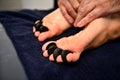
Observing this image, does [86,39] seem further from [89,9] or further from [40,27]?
[40,27]

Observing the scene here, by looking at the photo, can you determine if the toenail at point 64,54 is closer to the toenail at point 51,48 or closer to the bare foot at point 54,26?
the toenail at point 51,48

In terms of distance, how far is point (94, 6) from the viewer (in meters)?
0.82

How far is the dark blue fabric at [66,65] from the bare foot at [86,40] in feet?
0.07

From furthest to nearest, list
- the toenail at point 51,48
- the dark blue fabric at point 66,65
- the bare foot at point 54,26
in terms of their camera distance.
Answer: the bare foot at point 54,26, the toenail at point 51,48, the dark blue fabric at point 66,65

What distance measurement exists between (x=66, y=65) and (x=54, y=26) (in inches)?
10.2

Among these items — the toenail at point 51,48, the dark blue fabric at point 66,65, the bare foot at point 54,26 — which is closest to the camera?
the dark blue fabric at point 66,65

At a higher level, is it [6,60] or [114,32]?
[6,60]

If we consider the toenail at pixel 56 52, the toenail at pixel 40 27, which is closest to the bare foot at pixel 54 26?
the toenail at pixel 40 27

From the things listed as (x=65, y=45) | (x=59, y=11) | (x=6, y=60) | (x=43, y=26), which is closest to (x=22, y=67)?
(x=6, y=60)

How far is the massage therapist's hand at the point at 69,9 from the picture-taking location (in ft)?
2.98

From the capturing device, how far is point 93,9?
32.2 inches

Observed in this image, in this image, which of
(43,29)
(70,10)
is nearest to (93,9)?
(70,10)

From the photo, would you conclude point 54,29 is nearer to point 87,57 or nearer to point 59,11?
point 59,11

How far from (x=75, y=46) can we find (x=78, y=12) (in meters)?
0.16
